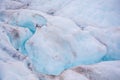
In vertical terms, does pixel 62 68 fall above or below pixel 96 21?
below

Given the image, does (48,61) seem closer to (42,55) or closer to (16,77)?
(42,55)

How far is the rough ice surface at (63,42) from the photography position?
2549 millimetres

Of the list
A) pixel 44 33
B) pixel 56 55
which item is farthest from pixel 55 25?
pixel 56 55

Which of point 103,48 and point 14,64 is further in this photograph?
point 103,48

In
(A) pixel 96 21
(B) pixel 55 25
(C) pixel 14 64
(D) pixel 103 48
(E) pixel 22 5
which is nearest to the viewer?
(C) pixel 14 64

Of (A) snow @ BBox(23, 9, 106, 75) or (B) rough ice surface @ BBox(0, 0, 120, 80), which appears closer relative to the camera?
(B) rough ice surface @ BBox(0, 0, 120, 80)

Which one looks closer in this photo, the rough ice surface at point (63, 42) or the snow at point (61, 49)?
the rough ice surface at point (63, 42)

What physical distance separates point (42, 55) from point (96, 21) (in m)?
1.01

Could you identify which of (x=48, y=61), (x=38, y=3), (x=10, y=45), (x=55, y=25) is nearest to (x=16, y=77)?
(x=48, y=61)

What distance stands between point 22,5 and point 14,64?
1441mm

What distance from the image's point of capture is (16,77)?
8.13 ft

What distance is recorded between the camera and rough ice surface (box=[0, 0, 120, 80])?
2.55 m

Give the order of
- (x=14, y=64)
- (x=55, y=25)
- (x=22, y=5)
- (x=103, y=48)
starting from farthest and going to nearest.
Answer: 1. (x=22, y=5)
2. (x=55, y=25)
3. (x=103, y=48)
4. (x=14, y=64)

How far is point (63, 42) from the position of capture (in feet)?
9.36
